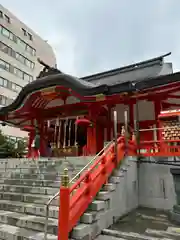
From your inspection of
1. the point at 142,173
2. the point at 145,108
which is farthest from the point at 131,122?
the point at 142,173

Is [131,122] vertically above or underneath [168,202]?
above

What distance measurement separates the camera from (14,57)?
32.7 m

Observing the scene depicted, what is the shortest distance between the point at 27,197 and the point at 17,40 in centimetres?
3192

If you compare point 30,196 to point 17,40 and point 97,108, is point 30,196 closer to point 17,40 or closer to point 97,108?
point 97,108

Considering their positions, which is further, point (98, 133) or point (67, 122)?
point (67, 122)

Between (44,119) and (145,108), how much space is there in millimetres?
6844

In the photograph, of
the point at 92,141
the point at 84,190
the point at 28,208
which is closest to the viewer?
the point at 84,190

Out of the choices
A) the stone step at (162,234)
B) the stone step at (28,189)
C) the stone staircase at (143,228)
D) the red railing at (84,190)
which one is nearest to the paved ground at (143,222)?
the stone staircase at (143,228)

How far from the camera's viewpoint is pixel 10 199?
23.3 feet

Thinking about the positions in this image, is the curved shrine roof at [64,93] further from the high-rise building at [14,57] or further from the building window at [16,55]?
the building window at [16,55]

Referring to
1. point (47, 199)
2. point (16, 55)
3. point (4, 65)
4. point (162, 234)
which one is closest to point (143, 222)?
point (162, 234)

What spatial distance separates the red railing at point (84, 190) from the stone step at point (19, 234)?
0.54m

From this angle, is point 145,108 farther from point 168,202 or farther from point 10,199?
point 10,199

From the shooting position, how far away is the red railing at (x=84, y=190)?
4.45m
